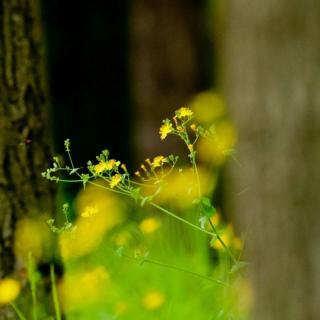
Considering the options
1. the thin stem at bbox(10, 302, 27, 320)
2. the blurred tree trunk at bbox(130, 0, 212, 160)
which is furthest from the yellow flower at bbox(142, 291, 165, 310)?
the blurred tree trunk at bbox(130, 0, 212, 160)

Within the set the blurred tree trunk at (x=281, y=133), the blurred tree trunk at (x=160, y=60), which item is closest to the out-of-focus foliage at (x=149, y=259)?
the blurred tree trunk at (x=281, y=133)

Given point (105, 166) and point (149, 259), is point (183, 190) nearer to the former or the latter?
point (149, 259)

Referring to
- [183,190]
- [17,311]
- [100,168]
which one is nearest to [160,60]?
[183,190]

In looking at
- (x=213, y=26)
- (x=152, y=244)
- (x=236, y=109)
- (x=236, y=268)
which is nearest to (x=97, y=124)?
(x=213, y=26)

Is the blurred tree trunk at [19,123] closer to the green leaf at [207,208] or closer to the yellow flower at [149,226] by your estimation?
the yellow flower at [149,226]

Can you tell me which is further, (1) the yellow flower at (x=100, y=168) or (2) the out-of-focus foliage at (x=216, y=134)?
(2) the out-of-focus foliage at (x=216, y=134)
